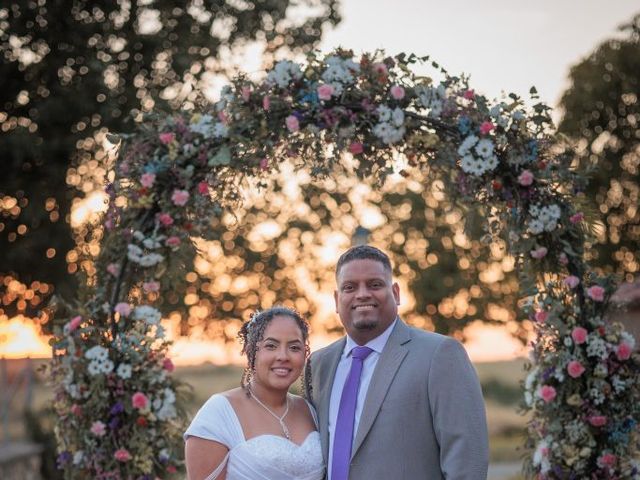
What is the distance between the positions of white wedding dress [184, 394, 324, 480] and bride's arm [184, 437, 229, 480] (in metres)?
0.02

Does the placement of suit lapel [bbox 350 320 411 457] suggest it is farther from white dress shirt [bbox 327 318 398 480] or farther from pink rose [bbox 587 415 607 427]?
pink rose [bbox 587 415 607 427]

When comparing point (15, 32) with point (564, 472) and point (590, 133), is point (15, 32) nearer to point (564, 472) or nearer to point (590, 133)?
point (564, 472)

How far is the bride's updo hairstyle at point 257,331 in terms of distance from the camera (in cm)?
549

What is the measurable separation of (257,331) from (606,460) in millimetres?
2472

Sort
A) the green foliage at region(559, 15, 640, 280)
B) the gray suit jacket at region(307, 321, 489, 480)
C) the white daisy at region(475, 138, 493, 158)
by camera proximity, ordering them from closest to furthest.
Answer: the gray suit jacket at region(307, 321, 489, 480) → the white daisy at region(475, 138, 493, 158) → the green foliage at region(559, 15, 640, 280)

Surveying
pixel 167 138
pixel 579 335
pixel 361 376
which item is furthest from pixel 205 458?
pixel 579 335

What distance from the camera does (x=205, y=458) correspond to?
17.0 ft

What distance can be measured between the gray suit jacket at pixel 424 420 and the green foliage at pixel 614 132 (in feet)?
59.1

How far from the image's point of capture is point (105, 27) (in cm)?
1380

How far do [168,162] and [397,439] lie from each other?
8.29 feet

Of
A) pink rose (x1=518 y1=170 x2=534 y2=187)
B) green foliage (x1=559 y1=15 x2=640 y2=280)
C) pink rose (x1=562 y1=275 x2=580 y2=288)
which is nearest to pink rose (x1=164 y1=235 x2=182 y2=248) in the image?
pink rose (x1=518 y1=170 x2=534 y2=187)

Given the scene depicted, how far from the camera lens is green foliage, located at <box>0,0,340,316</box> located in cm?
1337

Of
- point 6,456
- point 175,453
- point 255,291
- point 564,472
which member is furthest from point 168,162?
point 255,291

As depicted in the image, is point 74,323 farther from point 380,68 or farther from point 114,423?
point 380,68
